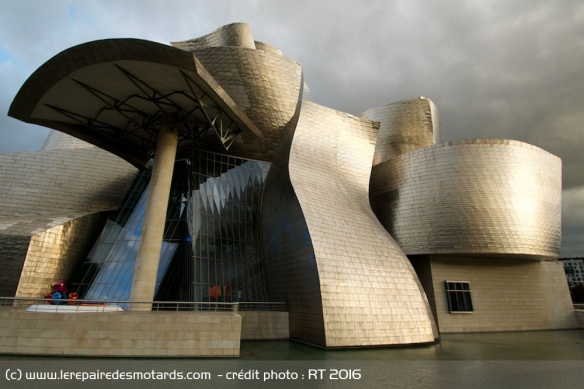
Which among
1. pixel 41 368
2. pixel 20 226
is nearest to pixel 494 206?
pixel 41 368

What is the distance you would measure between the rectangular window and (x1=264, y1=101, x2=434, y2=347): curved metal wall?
758 cm

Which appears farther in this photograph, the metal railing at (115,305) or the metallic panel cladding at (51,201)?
the metallic panel cladding at (51,201)

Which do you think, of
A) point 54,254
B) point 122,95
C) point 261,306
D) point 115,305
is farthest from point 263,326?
point 122,95

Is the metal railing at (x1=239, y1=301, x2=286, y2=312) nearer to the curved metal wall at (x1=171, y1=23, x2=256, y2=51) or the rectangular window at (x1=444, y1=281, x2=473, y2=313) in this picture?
the rectangular window at (x1=444, y1=281, x2=473, y2=313)

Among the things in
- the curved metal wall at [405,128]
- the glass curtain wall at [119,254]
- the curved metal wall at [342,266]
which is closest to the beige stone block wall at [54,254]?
the glass curtain wall at [119,254]

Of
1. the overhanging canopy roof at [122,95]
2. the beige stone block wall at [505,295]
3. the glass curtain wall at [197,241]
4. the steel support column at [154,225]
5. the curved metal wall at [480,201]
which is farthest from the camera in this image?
the beige stone block wall at [505,295]

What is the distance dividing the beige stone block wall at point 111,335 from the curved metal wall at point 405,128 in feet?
78.2

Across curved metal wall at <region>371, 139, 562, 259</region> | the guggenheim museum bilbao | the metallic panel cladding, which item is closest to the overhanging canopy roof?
the guggenheim museum bilbao

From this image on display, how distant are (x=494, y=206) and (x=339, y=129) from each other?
35.5 feet

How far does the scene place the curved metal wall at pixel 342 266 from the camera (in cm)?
1259

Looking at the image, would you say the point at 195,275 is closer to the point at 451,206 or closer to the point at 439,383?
the point at 439,383

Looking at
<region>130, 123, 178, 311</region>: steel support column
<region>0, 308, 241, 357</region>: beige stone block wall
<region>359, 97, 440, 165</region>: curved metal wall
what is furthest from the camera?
<region>359, 97, 440, 165</region>: curved metal wall

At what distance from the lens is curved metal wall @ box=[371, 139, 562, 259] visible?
784 inches

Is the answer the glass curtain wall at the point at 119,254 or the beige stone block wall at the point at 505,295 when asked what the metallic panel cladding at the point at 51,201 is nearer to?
the glass curtain wall at the point at 119,254
